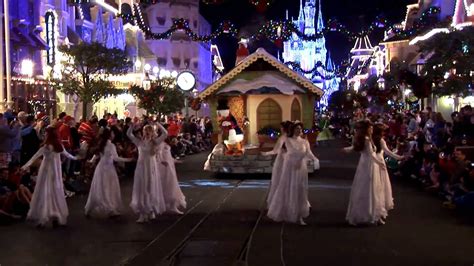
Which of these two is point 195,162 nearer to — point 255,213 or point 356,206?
point 255,213

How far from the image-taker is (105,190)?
14.0 m

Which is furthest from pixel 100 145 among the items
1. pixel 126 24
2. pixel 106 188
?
pixel 126 24

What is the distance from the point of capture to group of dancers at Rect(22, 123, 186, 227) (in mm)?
13016

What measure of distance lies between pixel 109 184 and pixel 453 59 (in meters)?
15.5

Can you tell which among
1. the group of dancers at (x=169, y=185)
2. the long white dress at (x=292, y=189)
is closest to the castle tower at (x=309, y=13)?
the group of dancers at (x=169, y=185)

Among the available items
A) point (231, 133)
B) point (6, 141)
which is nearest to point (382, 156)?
point (6, 141)

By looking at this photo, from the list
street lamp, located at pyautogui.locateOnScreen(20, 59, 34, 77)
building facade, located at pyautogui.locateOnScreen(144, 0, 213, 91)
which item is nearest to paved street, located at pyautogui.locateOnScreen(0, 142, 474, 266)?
street lamp, located at pyautogui.locateOnScreen(20, 59, 34, 77)

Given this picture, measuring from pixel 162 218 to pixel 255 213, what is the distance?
186 centimetres

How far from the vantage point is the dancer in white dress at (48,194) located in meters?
12.9

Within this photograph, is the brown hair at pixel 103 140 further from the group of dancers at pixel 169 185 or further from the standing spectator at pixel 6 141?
the standing spectator at pixel 6 141

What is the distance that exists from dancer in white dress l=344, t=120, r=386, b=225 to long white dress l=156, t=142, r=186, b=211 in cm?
372

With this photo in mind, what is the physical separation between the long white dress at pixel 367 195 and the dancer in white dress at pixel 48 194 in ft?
17.1

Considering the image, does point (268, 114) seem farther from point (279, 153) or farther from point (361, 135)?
point (361, 135)

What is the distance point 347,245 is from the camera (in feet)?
34.9
